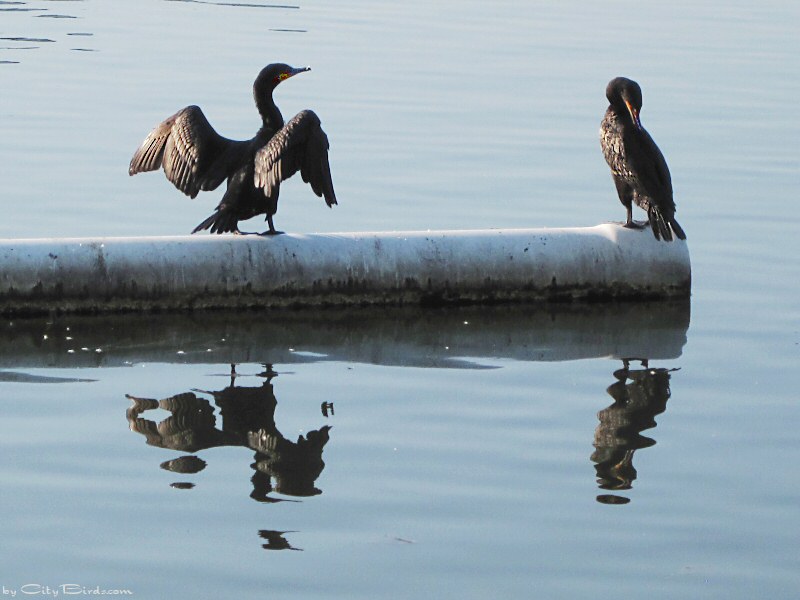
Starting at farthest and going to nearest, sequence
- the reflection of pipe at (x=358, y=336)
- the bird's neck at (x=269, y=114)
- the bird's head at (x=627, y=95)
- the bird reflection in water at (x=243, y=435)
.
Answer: the bird's head at (x=627, y=95)
the bird's neck at (x=269, y=114)
the reflection of pipe at (x=358, y=336)
the bird reflection in water at (x=243, y=435)

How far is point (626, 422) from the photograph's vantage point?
6.86 meters

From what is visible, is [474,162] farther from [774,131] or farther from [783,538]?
[783,538]

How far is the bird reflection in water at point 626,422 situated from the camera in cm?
613

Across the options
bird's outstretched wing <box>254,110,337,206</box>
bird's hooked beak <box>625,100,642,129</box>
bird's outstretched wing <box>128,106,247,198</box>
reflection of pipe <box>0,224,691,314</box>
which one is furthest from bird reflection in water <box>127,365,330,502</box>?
bird's hooked beak <box>625,100,642,129</box>

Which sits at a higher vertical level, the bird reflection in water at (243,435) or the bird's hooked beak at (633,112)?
the bird's hooked beak at (633,112)

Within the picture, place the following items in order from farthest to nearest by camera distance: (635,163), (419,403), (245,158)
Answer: (635,163), (245,158), (419,403)

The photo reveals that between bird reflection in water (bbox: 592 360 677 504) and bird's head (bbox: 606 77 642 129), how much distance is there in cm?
183

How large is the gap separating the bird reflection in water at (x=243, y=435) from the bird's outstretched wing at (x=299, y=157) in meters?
1.37

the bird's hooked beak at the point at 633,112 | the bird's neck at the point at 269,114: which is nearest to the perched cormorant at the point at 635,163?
the bird's hooked beak at the point at 633,112

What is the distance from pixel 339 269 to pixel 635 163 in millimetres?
1709

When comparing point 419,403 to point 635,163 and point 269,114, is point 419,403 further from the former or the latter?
point 635,163

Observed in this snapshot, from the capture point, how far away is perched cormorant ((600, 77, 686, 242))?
348 inches

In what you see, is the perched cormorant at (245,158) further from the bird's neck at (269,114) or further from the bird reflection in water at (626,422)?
the bird reflection in water at (626,422)

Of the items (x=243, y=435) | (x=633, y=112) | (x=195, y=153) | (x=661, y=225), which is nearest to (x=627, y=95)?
(x=633, y=112)
